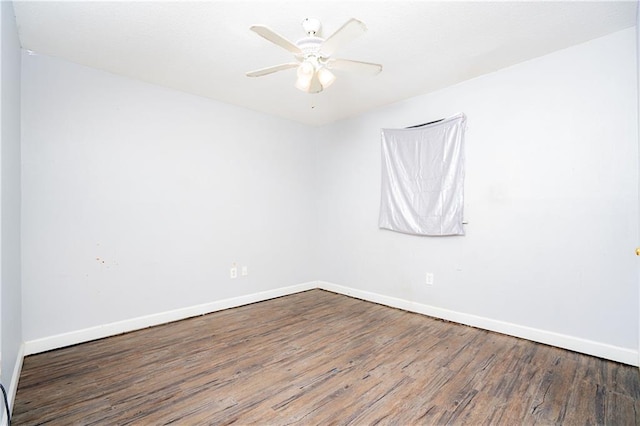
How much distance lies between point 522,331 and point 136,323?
3.48 m

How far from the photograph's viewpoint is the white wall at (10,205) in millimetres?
1598

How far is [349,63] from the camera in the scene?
2.12 m

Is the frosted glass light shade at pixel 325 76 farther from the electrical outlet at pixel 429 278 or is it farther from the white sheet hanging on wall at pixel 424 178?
the electrical outlet at pixel 429 278

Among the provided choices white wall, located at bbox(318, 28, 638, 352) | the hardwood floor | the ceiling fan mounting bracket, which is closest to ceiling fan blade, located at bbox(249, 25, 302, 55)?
the ceiling fan mounting bracket

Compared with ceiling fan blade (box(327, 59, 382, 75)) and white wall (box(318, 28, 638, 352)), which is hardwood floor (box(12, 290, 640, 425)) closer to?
white wall (box(318, 28, 638, 352))

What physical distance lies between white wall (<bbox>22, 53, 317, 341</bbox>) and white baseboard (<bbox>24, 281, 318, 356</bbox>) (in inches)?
2.2

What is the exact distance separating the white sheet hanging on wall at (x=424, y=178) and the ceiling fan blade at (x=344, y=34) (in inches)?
66.0

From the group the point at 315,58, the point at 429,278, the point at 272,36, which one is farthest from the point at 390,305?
the point at 272,36

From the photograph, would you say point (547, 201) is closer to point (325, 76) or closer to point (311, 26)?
point (325, 76)

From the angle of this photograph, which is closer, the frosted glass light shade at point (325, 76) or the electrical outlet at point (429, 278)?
the frosted glass light shade at point (325, 76)

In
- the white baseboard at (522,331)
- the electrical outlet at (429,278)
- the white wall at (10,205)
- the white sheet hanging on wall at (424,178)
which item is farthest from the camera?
the electrical outlet at (429,278)

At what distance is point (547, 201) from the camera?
2525 millimetres

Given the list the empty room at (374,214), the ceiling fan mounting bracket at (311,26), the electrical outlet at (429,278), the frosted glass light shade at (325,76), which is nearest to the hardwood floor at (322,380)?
the empty room at (374,214)

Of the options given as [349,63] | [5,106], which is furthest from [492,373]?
[5,106]
